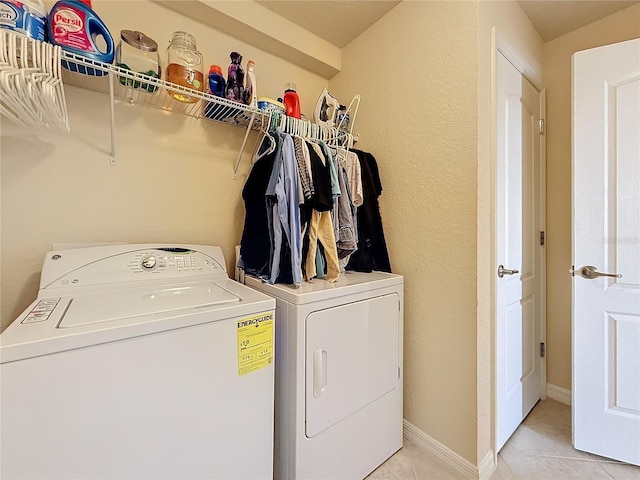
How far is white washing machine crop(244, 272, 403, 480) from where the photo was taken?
1176 mm

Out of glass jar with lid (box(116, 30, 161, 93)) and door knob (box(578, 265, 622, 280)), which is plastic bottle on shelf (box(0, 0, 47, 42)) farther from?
door knob (box(578, 265, 622, 280))

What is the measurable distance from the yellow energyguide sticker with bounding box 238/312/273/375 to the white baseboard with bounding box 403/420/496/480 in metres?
1.06

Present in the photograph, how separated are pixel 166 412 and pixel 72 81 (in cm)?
138

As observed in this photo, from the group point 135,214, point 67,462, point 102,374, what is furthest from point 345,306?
point 135,214

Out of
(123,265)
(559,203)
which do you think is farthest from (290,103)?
(559,203)

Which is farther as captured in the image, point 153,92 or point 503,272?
point 503,272

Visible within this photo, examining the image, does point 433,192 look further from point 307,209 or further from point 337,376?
point 337,376

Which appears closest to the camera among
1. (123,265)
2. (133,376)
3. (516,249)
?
(133,376)

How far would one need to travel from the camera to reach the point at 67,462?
74 centimetres

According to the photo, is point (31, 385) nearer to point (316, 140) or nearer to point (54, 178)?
point (54, 178)

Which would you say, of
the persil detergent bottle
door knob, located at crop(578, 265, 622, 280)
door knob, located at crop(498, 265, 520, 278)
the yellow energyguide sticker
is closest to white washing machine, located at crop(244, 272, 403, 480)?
the yellow energyguide sticker

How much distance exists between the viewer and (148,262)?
1.26 meters

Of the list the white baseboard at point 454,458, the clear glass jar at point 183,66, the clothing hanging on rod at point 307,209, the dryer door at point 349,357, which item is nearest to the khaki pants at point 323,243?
the clothing hanging on rod at point 307,209

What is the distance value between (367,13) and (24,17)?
1.61 meters
